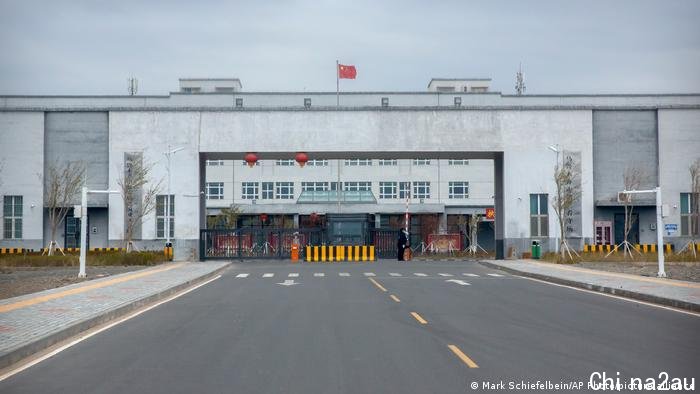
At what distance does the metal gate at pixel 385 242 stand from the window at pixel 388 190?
3619 cm

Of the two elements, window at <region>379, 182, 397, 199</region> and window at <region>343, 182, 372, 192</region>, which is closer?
window at <region>343, 182, 372, 192</region>

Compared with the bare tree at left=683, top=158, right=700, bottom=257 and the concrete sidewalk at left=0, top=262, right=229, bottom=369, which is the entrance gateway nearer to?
the bare tree at left=683, top=158, right=700, bottom=257

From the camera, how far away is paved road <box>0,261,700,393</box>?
9297 millimetres

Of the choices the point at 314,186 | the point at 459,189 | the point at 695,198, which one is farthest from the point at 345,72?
the point at 459,189

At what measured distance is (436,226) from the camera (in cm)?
8350

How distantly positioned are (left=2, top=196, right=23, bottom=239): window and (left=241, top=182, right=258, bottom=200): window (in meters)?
43.0

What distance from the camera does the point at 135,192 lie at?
48.3 meters

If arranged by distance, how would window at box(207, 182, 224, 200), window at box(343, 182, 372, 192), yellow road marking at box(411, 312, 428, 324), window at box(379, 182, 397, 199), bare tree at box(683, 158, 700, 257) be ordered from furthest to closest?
window at box(379, 182, 397, 199) < window at box(207, 182, 224, 200) < window at box(343, 182, 372, 192) < bare tree at box(683, 158, 700, 257) < yellow road marking at box(411, 312, 428, 324)

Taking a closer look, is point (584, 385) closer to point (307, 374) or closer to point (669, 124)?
point (307, 374)

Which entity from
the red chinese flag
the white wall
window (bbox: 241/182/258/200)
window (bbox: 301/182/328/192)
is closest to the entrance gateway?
the red chinese flag

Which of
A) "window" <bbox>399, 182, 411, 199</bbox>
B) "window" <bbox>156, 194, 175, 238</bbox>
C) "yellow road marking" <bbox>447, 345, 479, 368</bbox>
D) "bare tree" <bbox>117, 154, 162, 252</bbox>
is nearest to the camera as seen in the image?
"yellow road marking" <bbox>447, 345, 479, 368</bbox>

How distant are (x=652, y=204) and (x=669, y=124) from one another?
16.9ft

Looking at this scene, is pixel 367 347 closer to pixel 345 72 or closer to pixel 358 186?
pixel 345 72

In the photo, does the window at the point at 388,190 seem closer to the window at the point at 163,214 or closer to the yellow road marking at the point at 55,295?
the window at the point at 163,214
